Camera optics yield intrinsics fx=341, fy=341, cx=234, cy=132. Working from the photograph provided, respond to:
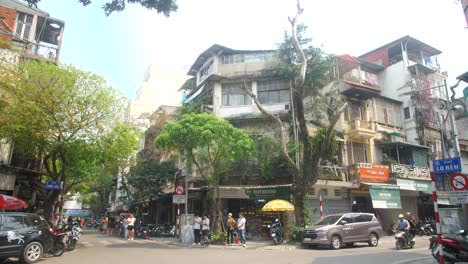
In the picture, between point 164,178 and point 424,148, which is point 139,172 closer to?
point 164,178

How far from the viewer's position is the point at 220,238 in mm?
18203

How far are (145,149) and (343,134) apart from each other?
19.4m

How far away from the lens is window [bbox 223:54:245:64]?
2659 centimetres

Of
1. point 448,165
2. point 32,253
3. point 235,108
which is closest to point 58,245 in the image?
point 32,253

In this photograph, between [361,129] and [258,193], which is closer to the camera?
[258,193]

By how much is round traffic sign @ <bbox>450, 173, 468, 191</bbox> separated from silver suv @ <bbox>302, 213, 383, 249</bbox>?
7.05 meters

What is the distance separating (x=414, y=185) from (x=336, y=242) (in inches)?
490

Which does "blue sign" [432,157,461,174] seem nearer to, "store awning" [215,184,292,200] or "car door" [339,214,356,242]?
"car door" [339,214,356,242]

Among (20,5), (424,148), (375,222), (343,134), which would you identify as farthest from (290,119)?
(20,5)

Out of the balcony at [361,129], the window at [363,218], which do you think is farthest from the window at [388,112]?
the window at [363,218]

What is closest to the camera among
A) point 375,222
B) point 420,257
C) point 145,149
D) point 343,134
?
point 420,257

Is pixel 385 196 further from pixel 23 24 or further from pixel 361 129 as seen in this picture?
pixel 23 24

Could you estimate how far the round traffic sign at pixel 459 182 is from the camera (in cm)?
864

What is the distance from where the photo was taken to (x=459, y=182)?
28.9 feet
